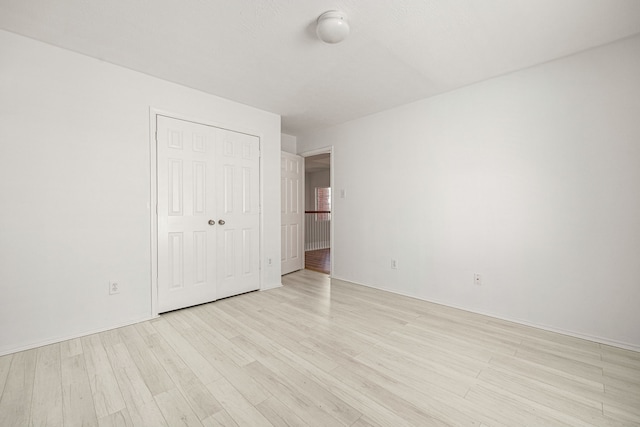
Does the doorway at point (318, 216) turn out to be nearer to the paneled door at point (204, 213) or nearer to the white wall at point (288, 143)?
the white wall at point (288, 143)

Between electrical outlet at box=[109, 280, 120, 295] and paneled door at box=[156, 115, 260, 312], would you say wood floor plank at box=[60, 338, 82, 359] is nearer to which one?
electrical outlet at box=[109, 280, 120, 295]

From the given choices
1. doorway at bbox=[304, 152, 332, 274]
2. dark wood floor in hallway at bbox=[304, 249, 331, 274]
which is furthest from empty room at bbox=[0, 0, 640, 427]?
doorway at bbox=[304, 152, 332, 274]

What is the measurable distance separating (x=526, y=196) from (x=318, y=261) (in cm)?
A: 401

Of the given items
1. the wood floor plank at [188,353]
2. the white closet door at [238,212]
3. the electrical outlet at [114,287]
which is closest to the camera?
the wood floor plank at [188,353]

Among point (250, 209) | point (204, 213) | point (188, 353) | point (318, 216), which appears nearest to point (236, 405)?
point (188, 353)

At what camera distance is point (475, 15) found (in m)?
1.89

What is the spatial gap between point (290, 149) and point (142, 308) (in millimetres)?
3361

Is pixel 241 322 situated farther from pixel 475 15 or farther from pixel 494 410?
pixel 475 15

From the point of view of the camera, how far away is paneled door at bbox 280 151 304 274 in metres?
4.55

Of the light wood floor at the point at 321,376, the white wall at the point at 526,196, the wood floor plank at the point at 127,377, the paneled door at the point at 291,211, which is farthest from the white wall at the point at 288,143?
the wood floor plank at the point at 127,377

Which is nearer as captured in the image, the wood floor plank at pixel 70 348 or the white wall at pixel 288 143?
the wood floor plank at pixel 70 348

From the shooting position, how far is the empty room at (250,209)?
1.69 meters

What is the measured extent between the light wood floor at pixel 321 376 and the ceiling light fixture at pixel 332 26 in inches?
94.1

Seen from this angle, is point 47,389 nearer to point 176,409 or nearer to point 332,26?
point 176,409
